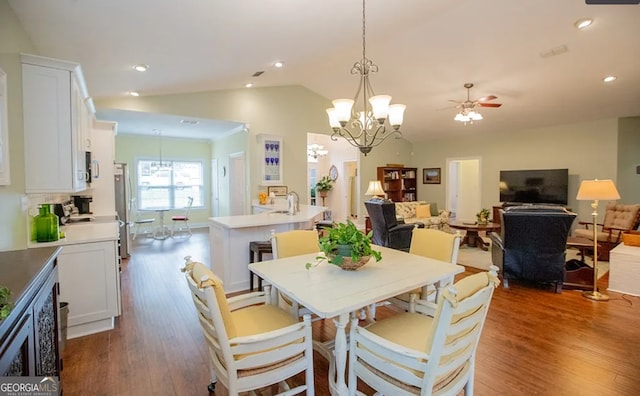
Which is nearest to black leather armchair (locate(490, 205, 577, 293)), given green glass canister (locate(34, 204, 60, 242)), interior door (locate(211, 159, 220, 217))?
green glass canister (locate(34, 204, 60, 242))

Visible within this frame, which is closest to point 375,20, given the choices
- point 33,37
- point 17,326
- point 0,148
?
point 33,37

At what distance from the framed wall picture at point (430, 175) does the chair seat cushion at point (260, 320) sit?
753cm

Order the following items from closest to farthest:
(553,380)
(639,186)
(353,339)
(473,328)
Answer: (473,328)
(353,339)
(553,380)
(639,186)

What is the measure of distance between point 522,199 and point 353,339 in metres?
6.89

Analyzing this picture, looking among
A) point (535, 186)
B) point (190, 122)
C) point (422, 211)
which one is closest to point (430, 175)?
point (422, 211)

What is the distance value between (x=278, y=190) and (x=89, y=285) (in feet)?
12.6

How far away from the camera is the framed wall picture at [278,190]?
622 centimetres

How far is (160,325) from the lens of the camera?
2988mm

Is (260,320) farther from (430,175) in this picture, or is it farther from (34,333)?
(430,175)

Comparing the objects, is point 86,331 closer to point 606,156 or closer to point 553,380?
point 553,380

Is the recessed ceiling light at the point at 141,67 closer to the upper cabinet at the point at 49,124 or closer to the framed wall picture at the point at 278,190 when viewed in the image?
the upper cabinet at the point at 49,124

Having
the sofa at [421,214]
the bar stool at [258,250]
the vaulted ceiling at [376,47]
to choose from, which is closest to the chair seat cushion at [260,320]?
the bar stool at [258,250]

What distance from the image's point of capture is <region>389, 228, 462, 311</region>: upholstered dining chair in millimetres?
2367

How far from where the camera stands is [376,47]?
4617 mm
